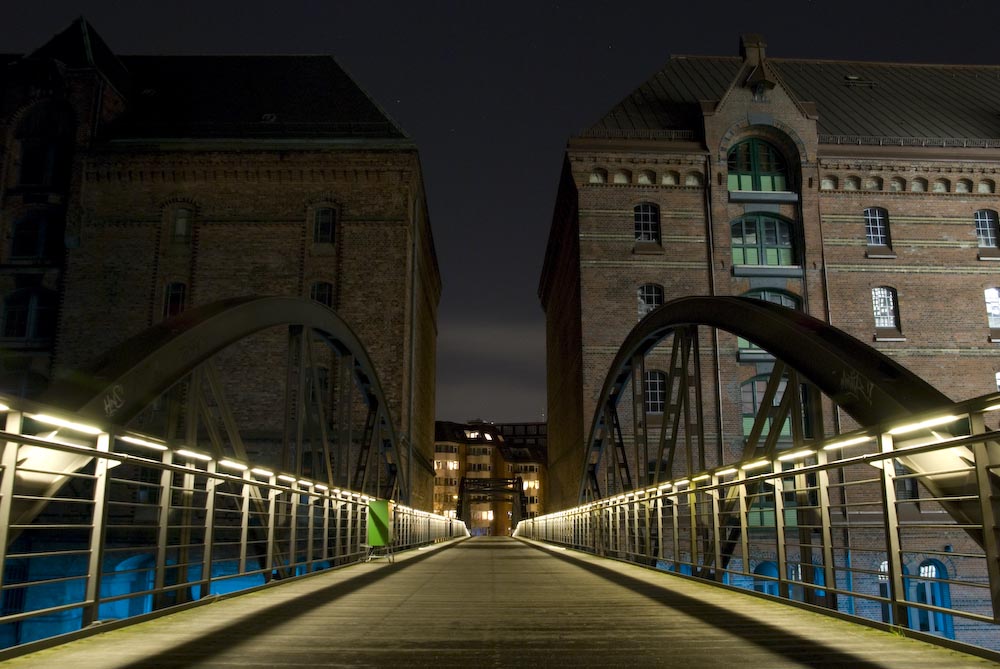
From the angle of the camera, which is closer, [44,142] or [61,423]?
[61,423]

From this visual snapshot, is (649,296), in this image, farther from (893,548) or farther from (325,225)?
(893,548)

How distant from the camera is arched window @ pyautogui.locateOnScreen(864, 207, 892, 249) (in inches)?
1061

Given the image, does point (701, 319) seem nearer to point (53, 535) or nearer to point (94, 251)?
point (53, 535)

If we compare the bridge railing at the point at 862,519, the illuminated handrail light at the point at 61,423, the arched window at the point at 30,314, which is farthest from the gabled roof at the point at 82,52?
the illuminated handrail light at the point at 61,423

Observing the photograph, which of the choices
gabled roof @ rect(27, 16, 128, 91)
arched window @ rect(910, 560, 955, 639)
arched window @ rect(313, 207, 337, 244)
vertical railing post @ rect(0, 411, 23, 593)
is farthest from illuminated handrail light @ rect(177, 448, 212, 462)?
gabled roof @ rect(27, 16, 128, 91)

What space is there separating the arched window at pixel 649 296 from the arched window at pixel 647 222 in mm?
1457

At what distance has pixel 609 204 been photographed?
87.0 feet

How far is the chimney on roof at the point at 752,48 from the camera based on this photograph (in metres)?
27.4

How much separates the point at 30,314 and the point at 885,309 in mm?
27126

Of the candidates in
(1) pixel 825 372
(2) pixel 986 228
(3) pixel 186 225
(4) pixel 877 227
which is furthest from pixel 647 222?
(1) pixel 825 372

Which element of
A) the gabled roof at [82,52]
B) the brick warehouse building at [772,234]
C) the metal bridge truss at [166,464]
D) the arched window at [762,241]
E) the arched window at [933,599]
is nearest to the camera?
the metal bridge truss at [166,464]

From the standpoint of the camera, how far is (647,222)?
2670cm

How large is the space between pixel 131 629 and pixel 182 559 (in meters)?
2.46

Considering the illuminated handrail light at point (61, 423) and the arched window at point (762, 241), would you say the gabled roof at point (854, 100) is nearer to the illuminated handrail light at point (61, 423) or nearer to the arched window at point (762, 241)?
the arched window at point (762, 241)
